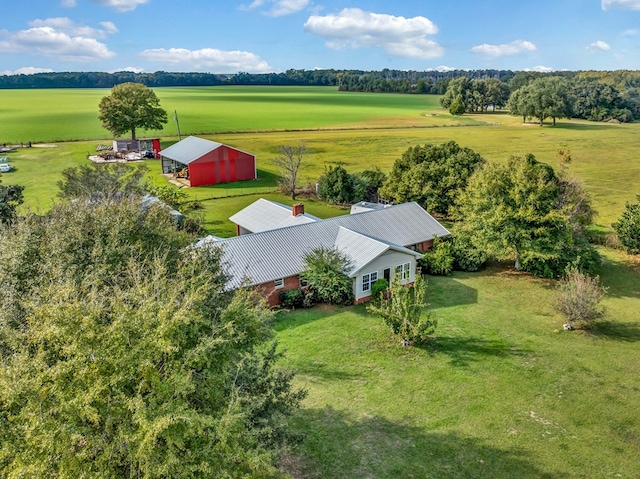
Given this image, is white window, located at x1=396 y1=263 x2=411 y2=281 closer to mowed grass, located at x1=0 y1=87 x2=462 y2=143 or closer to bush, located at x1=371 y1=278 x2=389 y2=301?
bush, located at x1=371 y1=278 x2=389 y2=301

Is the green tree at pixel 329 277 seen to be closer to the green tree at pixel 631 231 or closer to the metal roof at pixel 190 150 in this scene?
the green tree at pixel 631 231

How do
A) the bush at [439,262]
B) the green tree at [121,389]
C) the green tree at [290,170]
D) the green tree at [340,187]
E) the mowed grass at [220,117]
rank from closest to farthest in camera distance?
1. the green tree at [121,389]
2. the bush at [439,262]
3. the green tree at [340,187]
4. the green tree at [290,170]
5. the mowed grass at [220,117]

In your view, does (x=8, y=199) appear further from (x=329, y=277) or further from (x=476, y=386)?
(x=476, y=386)

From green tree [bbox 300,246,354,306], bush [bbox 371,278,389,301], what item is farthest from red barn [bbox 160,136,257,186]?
bush [bbox 371,278,389,301]

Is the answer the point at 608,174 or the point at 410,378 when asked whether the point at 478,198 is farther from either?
the point at 608,174

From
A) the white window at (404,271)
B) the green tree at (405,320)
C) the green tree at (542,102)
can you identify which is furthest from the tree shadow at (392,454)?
the green tree at (542,102)

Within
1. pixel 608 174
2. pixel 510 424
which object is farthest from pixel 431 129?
pixel 510 424

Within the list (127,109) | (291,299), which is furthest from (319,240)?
(127,109)
